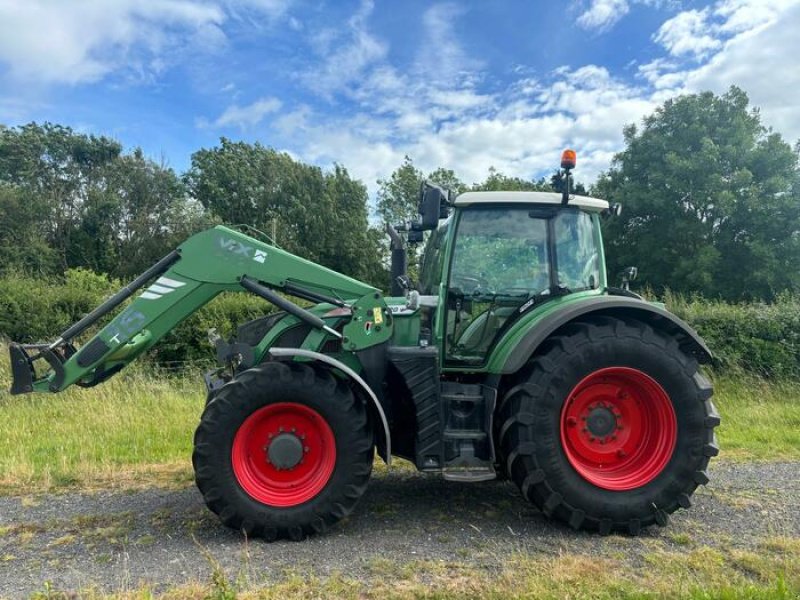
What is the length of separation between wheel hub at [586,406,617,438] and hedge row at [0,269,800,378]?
22.9 feet

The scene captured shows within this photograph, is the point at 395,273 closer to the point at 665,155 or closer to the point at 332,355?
the point at 332,355

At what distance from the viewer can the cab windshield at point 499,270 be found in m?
4.59

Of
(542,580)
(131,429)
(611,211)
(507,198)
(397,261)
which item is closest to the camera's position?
(542,580)

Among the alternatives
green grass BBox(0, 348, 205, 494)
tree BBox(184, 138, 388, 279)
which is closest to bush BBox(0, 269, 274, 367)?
green grass BBox(0, 348, 205, 494)

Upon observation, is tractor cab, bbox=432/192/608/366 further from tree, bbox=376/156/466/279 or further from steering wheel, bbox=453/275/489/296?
tree, bbox=376/156/466/279

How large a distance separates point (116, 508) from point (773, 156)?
28856 mm

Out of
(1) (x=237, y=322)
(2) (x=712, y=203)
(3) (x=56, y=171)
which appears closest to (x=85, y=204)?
(3) (x=56, y=171)

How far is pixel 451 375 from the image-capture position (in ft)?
15.3

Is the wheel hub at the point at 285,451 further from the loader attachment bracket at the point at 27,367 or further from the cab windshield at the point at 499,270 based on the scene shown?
→ the loader attachment bracket at the point at 27,367

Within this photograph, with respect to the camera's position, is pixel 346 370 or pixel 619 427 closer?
pixel 346 370

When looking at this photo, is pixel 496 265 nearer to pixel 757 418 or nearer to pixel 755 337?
pixel 757 418

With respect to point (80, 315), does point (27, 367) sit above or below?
below

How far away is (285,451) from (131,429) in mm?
4017

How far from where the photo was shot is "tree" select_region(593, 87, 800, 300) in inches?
974
